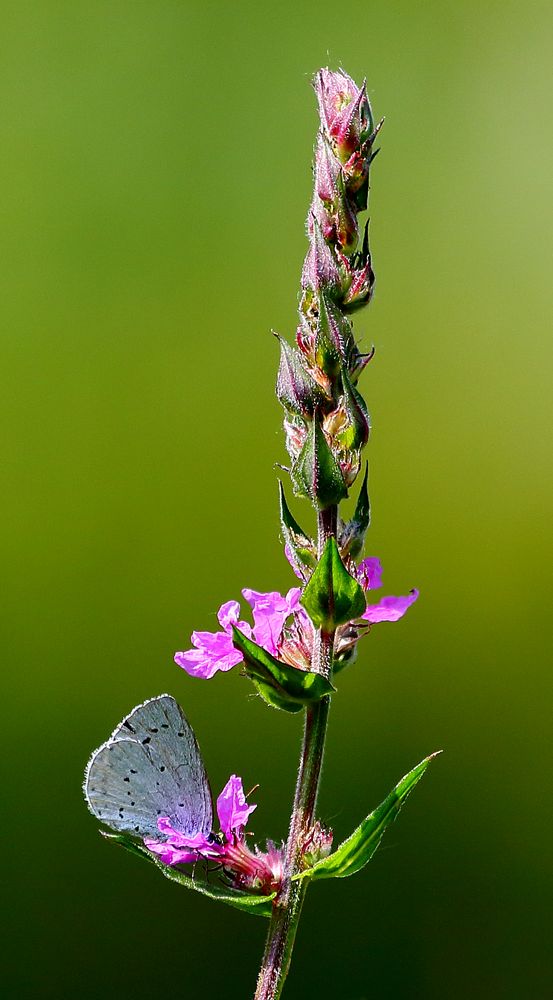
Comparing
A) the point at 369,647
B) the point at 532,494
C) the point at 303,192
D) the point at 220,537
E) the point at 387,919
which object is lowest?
the point at 387,919

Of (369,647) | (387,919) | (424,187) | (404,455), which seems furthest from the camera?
(424,187)

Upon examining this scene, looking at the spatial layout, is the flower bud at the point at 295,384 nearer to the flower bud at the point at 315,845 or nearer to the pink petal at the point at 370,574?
the pink petal at the point at 370,574

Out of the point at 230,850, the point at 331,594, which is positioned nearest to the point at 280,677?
the point at 331,594

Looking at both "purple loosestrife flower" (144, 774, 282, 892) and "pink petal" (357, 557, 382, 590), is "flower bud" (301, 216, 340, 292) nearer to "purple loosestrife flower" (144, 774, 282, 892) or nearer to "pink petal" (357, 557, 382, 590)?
"pink petal" (357, 557, 382, 590)

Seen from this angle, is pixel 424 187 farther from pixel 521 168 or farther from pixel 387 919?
pixel 387 919

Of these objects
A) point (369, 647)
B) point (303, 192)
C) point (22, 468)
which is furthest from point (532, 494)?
point (22, 468)

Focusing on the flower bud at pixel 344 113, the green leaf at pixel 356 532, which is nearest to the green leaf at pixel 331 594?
the green leaf at pixel 356 532
